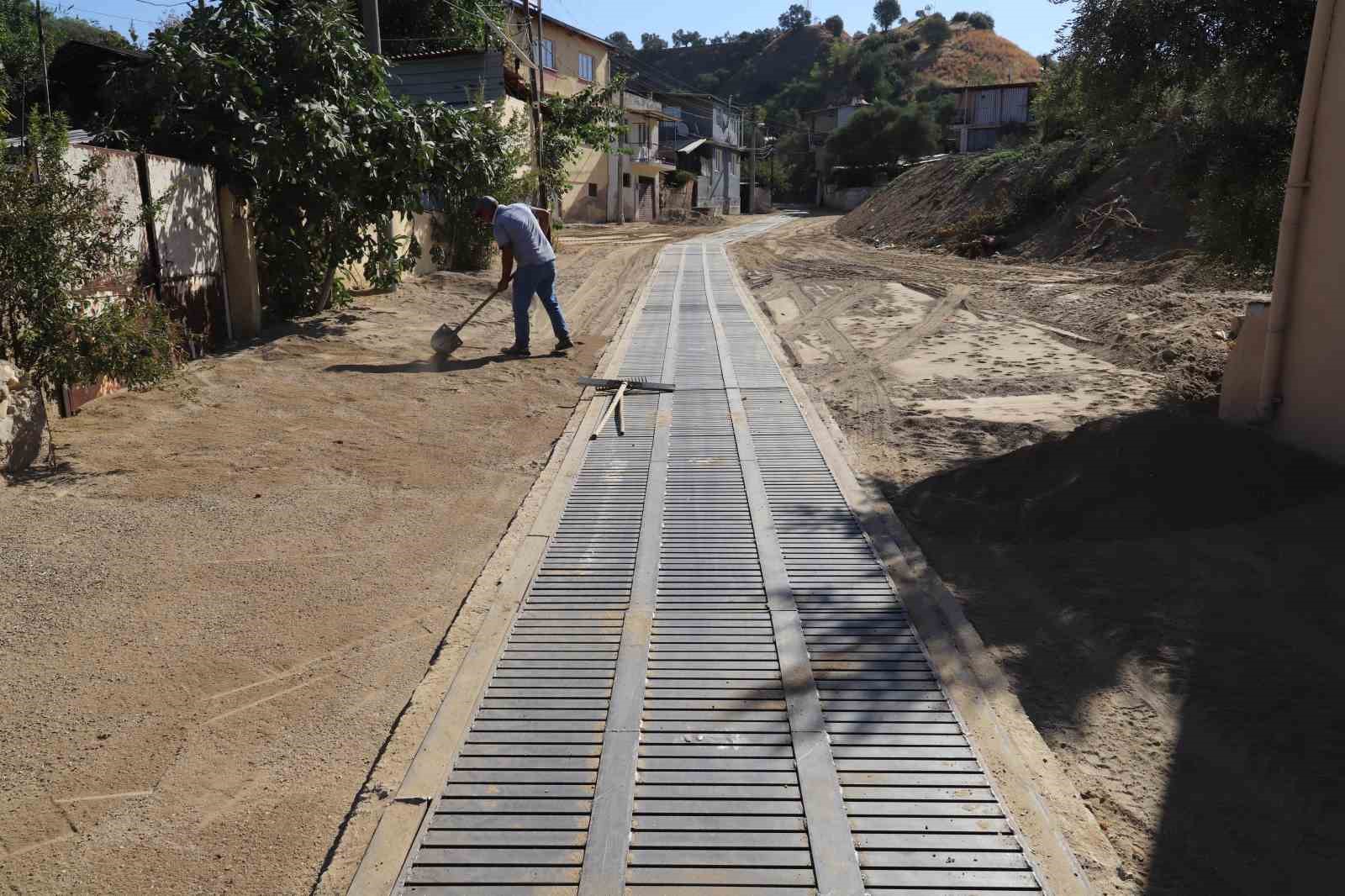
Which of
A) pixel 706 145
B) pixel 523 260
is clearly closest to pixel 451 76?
pixel 523 260

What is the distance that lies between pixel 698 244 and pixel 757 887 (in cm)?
2790

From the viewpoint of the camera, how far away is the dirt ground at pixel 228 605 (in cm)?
291

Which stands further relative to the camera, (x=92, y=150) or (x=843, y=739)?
(x=92, y=150)

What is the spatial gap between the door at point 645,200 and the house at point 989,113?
67.9ft

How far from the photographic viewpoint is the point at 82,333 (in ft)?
21.1

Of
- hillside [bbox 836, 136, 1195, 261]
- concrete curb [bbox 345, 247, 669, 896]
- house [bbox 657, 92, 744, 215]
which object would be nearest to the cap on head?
concrete curb [bbox 345, 247, 669, 896]

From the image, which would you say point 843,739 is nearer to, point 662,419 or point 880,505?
point 880,505

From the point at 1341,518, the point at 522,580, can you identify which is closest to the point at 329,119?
the point at 522,580

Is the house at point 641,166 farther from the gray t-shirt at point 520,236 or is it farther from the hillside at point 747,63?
the hillside at point 747,63

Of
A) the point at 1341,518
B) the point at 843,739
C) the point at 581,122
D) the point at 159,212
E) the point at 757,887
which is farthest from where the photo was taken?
the point at 581,122

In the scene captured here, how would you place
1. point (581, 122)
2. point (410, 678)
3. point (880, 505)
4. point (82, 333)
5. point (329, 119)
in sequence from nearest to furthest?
point (410, 678) → point (880, 505) → point (82, 333) → point (329, 119) → point (581, 122)

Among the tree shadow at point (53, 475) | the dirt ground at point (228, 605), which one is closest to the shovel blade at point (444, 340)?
the dirt ground at point (228, 605)

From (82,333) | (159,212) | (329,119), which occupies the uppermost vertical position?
(329,119)

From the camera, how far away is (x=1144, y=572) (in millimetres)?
A: 4809
